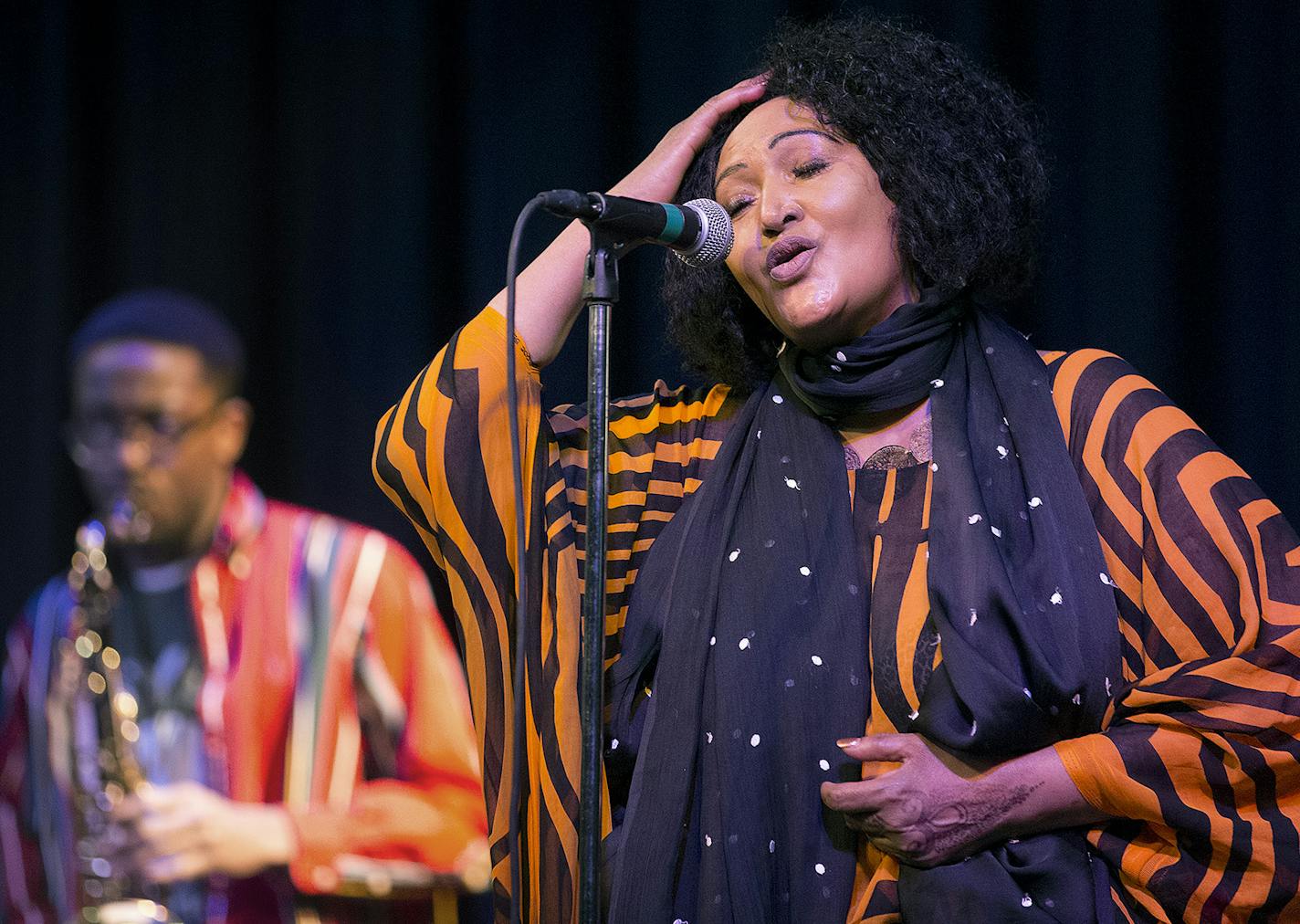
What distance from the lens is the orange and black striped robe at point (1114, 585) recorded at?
1223 mm

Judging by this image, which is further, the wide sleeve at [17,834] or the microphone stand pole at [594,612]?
the wide sleeve at [17,834]

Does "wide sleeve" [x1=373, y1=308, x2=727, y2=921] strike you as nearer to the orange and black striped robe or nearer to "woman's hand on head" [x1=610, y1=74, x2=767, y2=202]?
the orange and black striped robe

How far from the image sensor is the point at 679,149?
163 cm

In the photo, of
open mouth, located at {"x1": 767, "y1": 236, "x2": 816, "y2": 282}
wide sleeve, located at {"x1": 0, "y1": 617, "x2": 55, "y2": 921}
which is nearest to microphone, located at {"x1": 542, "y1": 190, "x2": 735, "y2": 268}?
open mouth, located at {"x1": 767, "y1": 236, "x2": 816, "y2": 282}

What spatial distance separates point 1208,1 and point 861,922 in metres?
1.29

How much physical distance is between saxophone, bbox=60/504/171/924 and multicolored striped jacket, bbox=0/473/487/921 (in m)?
0.02

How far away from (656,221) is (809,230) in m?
0.38

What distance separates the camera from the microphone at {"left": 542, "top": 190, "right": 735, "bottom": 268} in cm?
108

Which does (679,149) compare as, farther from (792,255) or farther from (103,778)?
(103,778)

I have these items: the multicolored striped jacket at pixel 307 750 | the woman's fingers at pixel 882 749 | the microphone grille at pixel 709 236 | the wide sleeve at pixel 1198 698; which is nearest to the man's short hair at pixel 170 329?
the multicolored striped jacket at pixel 307 750

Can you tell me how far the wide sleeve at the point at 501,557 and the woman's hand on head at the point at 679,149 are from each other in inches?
10.5

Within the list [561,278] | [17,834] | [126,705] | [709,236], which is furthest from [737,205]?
[17,834]

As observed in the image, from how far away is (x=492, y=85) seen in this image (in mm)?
1907

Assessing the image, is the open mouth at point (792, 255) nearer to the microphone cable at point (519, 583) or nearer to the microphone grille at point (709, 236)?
the microphone grille at point (709, 236)
